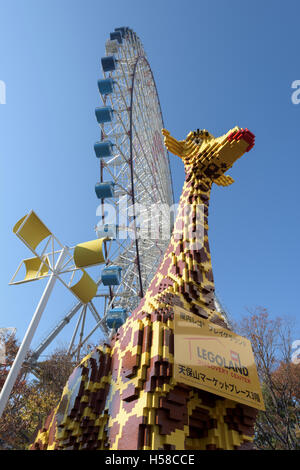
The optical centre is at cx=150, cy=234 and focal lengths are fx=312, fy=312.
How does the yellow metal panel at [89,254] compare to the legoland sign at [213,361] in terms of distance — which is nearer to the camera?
the legoland sign at [213,361]

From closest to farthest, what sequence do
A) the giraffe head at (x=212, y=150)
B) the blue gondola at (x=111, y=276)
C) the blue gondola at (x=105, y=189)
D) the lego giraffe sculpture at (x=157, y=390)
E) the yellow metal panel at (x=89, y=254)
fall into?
the lego giraffe sculpture at (x=157, y=390) < the giraffe head at (x=212, y=150) < the yellow metal panel at (x=89, y=254) < the blue gondola at (x=105, y=189) < the blue gondola at (x=111, y=276)

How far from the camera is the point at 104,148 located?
19828 millimetres

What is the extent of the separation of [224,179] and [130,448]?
6.39 meters

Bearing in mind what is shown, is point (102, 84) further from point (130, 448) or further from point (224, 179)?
point (130, 448)

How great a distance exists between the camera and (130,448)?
14.6 ft

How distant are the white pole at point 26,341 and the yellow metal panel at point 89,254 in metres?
0.60

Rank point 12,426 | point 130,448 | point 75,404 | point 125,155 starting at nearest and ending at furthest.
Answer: point 130,448 → point 75,404 → point 12,426 → point 125,155

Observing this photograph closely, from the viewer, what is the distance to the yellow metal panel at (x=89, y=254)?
9.45 meters

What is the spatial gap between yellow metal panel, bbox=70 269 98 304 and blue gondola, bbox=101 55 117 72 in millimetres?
16860

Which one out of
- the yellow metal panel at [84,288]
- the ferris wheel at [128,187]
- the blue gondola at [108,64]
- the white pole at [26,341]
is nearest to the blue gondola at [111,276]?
the ferris wheel at [128,187]

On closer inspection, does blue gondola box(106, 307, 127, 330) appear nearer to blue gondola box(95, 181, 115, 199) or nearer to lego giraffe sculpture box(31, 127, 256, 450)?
blue gondola box(95, 181, 115, 199)

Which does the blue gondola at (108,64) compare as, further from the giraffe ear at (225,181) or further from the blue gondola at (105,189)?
the giraffe ear at (225,181)

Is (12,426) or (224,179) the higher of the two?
(224,179)
